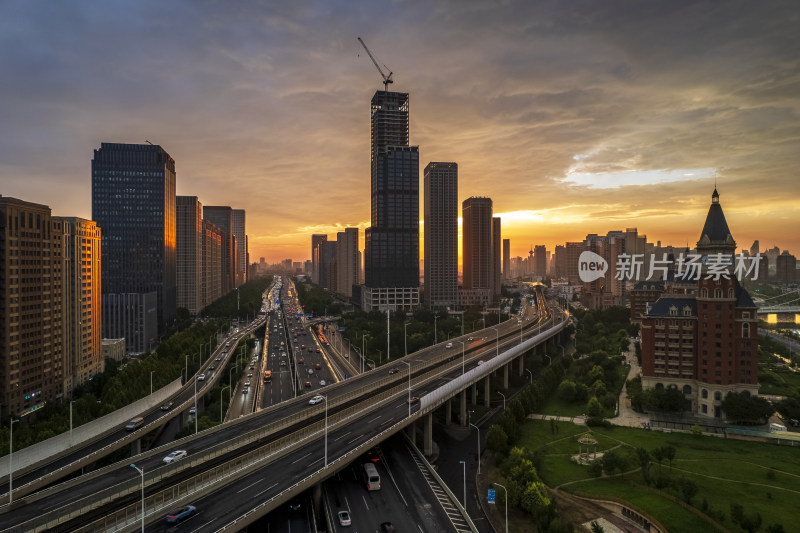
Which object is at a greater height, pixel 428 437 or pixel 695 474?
pixel 428 437

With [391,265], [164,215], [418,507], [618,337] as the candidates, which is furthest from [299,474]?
[391,265]

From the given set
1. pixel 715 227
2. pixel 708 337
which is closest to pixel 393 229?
pixel 715 227

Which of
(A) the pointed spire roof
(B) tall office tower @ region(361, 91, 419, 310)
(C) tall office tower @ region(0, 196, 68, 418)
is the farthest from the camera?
(B) tall office tower @ region(361, 91, 419, 310)

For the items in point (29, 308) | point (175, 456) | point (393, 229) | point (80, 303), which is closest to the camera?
point (175, 456)

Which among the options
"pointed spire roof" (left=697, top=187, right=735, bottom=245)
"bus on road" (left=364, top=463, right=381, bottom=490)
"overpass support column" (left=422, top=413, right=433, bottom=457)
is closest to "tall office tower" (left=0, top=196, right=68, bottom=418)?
"bus on road" (left=364, top=463, right=381, bottom=490)

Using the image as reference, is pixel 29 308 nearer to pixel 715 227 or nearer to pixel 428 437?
pixel 428 437

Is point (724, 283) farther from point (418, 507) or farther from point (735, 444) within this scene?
point (418, 507)

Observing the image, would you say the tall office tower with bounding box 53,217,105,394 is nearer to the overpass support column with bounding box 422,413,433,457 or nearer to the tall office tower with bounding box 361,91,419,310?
the overpass support column with bounding box 422,413,433,457
